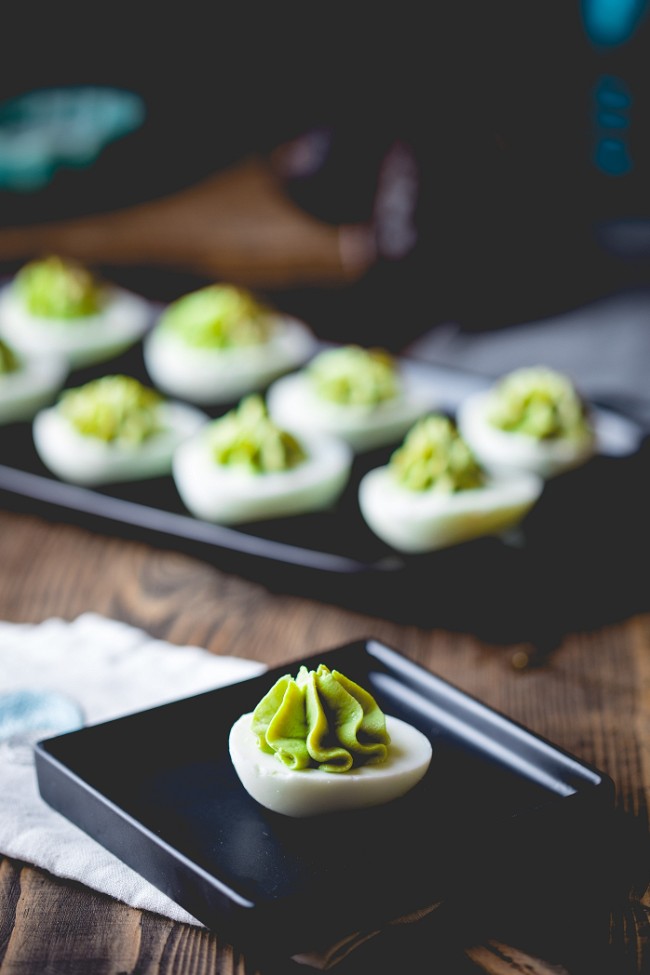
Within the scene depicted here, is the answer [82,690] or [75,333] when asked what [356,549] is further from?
[75,333]

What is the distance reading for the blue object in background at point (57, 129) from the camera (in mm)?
4242

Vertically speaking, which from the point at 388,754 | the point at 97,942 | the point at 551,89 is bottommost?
the point at 551,89

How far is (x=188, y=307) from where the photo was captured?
3154 millimetres

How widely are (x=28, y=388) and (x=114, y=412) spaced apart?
13.5 inches

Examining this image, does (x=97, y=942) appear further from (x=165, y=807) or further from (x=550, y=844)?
(x=550, y=844)

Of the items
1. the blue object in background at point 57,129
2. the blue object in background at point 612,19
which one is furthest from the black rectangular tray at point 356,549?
the blue object in background at point 612,19

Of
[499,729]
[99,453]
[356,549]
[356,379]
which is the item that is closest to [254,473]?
[356,549]

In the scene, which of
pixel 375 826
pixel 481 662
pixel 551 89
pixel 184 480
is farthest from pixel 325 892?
pixel 551 89

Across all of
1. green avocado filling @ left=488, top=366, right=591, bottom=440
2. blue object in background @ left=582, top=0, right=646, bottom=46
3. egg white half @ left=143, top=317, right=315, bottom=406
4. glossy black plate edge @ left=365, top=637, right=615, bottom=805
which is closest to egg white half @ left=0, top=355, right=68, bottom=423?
egg white half @ left=143, top=317, right=315, bottom=406

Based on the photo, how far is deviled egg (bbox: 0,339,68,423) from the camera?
2799 millimetres

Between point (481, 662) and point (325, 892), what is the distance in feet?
2.66

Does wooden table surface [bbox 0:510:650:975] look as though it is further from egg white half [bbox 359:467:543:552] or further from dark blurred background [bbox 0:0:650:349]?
dark blurred background [bbox 0:0:650:349]

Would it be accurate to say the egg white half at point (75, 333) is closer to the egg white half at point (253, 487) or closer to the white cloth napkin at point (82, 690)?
the egg white half at point (253, 487)

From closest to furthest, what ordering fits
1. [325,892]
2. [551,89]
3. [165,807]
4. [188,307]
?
[325,892] < [165,807] < [188,307] < [551,89]
